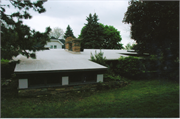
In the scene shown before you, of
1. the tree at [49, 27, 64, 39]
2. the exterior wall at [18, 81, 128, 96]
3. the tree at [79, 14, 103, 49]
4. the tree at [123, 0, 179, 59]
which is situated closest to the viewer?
the tree at [123, 0, 179, 59]

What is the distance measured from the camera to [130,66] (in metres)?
9.22

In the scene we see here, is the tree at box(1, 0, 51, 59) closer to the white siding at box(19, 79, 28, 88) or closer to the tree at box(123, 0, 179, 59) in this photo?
the white siding at box(19, 79, 28, 88)

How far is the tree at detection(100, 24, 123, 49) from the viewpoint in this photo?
104ft

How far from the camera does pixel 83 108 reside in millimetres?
4688

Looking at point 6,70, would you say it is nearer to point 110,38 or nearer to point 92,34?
point 92,34

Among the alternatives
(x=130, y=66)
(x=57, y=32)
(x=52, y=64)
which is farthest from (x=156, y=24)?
(x=57, y=32)

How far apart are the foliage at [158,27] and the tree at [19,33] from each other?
4782mm

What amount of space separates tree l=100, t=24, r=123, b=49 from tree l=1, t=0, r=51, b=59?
26.4 m

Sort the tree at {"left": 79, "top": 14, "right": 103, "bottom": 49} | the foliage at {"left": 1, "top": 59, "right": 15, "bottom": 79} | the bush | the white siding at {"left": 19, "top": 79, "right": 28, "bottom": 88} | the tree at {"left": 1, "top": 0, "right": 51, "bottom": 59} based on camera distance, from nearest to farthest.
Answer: the tree at {"left": 1, "top": 0, "right": 51, "bottom": 59}
the white siding at {"left": 19, "top": 79, "right": 28, "bottom": 88}
the foliage at {"left": 1, "top": 59, "right": 15, "bottom": 79}
the bush
the tree at {"left": 79, "top": 14, "right": 103, "bottom": 49}

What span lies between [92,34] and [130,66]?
781 inches

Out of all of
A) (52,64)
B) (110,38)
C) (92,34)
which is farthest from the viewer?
(110,38)

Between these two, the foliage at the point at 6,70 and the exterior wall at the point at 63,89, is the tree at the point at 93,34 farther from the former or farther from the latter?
the exterior wall at the point at 63,89

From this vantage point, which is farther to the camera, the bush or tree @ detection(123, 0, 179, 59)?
the bush

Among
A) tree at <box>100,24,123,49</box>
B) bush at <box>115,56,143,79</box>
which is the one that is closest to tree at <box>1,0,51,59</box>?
bush at <box>115,56,143,79</box>
